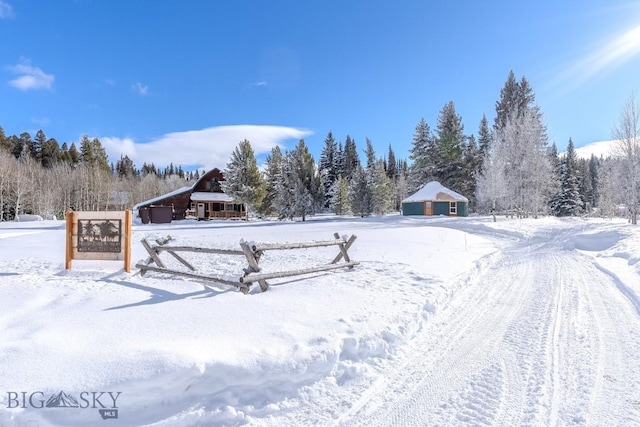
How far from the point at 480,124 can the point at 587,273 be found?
52.7m

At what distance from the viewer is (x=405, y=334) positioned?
5.09 meters

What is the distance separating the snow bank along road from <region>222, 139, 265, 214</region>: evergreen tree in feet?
116

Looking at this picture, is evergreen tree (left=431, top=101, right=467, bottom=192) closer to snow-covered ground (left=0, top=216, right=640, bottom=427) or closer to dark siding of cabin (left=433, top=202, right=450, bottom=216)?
dark siding of cabin (left=433, top=202, right=450, bottom=216)

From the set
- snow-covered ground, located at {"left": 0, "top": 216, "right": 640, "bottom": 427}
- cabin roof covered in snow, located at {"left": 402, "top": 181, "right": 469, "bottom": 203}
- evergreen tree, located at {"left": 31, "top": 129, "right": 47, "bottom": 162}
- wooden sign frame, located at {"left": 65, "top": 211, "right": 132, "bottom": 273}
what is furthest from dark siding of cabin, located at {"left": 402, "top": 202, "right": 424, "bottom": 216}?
evergreen tree, located at {"left": 31, "top": 129, "right": 47, "bottom": 162}

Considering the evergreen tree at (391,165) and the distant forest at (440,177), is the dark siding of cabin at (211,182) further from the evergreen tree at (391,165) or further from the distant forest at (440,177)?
the evergreen tree at (391,165)

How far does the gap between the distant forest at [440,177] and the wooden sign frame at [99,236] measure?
31.1 m

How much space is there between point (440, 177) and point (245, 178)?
28158mm

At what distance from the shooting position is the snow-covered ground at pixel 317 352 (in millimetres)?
3207

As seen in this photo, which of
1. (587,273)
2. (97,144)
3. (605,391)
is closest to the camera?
(605,391)

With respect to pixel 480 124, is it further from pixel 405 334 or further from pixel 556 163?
pixel 405 334

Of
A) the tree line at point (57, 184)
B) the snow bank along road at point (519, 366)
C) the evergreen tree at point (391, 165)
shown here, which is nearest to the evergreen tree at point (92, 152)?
the tree line at point (57, 184)

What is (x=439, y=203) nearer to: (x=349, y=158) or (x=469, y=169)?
(x=469, y=169)

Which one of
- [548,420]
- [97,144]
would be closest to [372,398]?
[548,420]

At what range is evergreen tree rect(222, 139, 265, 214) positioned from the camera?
1587 inches
